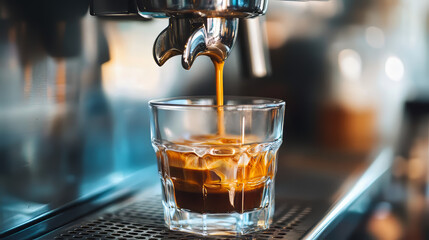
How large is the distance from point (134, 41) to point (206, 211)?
0.77 feet

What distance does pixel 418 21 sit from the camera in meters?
0.93

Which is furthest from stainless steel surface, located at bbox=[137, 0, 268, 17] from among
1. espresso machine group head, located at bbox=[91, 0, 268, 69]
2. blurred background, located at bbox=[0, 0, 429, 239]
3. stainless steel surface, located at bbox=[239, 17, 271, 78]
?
stainless steel surface, located at bbox=[239, 17, 271, 78]

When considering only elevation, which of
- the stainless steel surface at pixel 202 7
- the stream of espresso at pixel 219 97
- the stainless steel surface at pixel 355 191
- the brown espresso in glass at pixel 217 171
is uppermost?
the stainless steel surface at pixel 202 7

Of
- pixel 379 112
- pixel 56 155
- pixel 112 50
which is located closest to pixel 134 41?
pixel 112 50

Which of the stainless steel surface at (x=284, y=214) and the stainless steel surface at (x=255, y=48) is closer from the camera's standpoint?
the stainless steel surface at (x=284, y=214)

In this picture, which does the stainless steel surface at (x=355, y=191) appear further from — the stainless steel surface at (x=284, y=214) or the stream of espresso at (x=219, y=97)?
the stream of espresso at (x=219, y=97)

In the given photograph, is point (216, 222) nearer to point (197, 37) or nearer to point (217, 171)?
point (217, 171)

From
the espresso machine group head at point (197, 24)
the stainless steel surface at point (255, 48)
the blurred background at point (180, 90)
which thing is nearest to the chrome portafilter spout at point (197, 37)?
the espresso machine group head at point (197, 24)

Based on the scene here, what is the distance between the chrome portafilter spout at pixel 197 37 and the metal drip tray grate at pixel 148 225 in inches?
6.2

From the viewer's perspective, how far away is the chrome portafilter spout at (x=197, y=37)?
1.56ft

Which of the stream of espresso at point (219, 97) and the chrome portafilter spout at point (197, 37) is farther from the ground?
the chrome portafilter spout at point (197, 37)

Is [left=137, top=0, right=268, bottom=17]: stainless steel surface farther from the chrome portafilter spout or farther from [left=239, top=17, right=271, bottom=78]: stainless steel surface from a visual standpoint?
[left=239, top=17, right=271, bottom=78]: stainless steel surface

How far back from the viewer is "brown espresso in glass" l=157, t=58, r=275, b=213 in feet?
1.73

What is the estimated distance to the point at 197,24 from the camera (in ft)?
1.59
